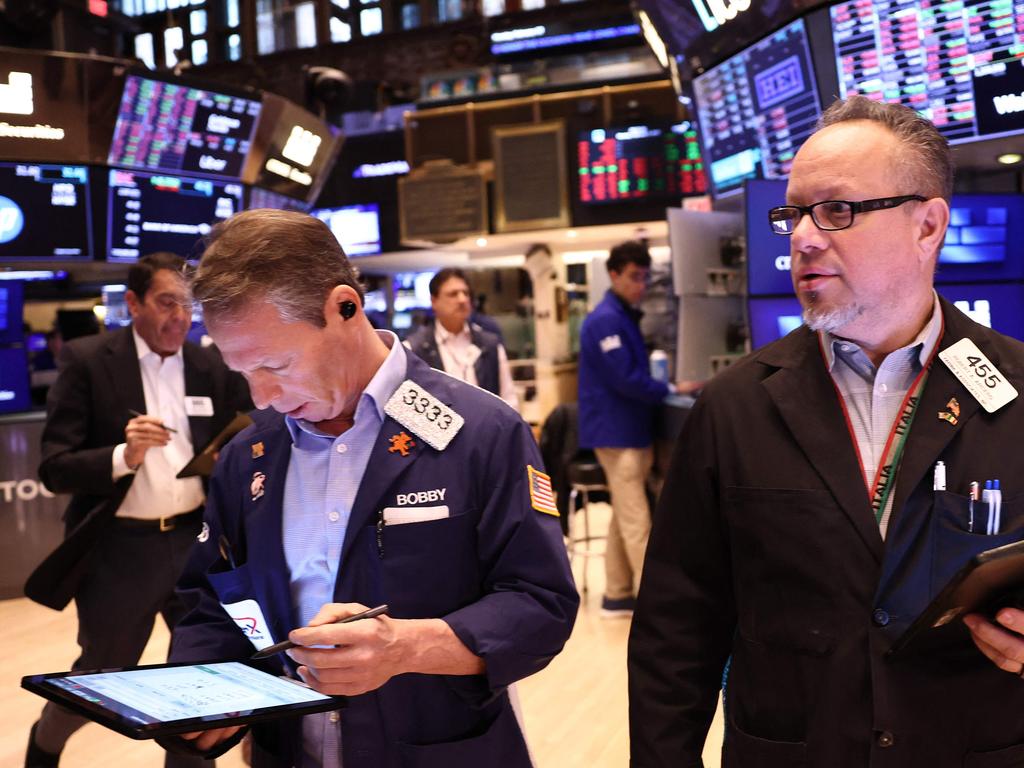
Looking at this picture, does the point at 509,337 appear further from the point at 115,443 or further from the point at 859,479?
the point at 859,479

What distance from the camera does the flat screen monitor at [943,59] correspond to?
3.38 meters

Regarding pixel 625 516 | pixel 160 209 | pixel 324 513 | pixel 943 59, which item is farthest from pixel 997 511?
pixel 160 209

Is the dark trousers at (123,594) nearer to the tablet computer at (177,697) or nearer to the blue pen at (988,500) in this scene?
the tablet computer at (177,697)

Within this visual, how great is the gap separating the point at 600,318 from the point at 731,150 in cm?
108

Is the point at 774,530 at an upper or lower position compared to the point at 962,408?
lower

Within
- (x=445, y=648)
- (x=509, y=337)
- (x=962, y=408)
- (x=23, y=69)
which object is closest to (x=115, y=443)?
(x=445, y=648)

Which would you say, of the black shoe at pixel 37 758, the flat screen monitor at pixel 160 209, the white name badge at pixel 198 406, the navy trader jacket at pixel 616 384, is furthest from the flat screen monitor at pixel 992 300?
the flat screen monitor at pixel 160 209

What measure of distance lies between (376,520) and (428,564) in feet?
0.34

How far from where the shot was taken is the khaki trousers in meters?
5.15

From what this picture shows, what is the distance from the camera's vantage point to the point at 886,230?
1430mm

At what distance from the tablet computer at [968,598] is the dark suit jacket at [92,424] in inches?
90.6

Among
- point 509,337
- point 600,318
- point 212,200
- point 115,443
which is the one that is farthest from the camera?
point 509,337

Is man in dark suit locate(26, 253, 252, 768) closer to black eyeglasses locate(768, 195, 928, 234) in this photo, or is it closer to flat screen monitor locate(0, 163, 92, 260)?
black eyeglasses locate(768, 195, 928, 234)

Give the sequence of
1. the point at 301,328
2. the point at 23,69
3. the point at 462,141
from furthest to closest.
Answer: the point at 462,141
the point at 23,69
the point at 301,328
